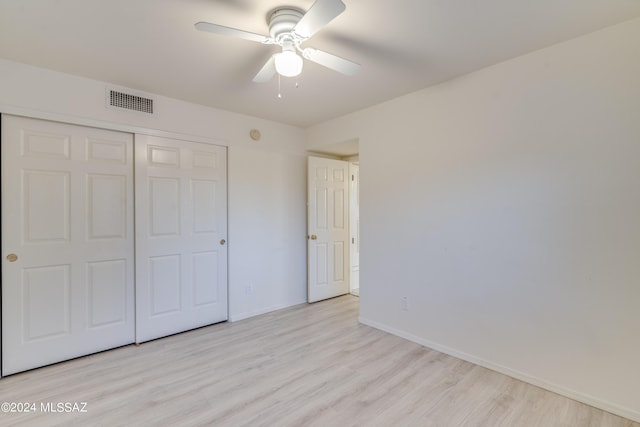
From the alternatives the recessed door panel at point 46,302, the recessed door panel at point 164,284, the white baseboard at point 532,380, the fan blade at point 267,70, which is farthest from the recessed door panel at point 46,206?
the white baseboard at point 532,380

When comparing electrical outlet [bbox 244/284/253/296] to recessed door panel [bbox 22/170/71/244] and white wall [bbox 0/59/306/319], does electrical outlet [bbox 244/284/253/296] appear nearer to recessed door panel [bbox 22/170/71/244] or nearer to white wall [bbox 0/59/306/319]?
white wall [bbox 0/59/306/319]

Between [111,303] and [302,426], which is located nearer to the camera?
[302,426]

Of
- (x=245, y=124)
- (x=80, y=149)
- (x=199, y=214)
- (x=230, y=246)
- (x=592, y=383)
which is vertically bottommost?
(x=592, y=383)

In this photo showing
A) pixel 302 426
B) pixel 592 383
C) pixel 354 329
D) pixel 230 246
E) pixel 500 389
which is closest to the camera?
pixel 302 426

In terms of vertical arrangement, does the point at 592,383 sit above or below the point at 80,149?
below

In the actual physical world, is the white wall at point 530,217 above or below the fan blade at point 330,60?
below

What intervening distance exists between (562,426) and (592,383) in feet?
1.41

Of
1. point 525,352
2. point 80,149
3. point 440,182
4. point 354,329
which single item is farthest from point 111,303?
point 525,352

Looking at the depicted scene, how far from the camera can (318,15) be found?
139 centimetres

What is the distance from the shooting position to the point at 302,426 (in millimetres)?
1720

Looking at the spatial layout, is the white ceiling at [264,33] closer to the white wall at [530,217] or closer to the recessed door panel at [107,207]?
the white wall at [530,217]

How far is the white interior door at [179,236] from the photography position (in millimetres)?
2879

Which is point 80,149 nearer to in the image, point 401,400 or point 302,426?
point 302,426

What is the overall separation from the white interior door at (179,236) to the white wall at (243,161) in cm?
13
